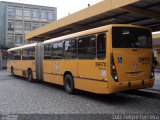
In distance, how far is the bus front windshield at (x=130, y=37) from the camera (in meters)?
11.1

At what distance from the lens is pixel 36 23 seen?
252 ft

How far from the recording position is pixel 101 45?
11.3 metres

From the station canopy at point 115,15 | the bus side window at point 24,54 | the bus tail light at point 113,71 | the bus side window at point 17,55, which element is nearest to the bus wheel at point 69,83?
the bus tail light at point 113,71

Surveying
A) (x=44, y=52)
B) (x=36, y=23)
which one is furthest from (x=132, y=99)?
(x=36, y=23)

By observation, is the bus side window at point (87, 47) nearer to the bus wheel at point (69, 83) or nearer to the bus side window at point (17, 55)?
the bus wheel at point (69, 83)

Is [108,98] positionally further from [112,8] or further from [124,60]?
[112,8]

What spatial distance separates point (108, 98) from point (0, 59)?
37041mm

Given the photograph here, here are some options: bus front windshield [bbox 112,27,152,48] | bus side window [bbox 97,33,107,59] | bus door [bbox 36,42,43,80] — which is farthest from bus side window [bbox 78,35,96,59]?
bus door [bbox 36,42,43,80]

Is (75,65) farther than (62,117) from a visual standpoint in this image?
Yes

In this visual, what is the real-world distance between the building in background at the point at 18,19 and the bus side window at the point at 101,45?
6159cm

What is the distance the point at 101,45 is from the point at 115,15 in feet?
14.3

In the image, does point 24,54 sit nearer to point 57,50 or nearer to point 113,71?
point 57,50

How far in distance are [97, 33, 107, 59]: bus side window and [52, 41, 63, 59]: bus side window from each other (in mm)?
3764

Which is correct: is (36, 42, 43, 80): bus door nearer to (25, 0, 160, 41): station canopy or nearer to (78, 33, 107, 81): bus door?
(25, 0, 160, 41): station canopy
